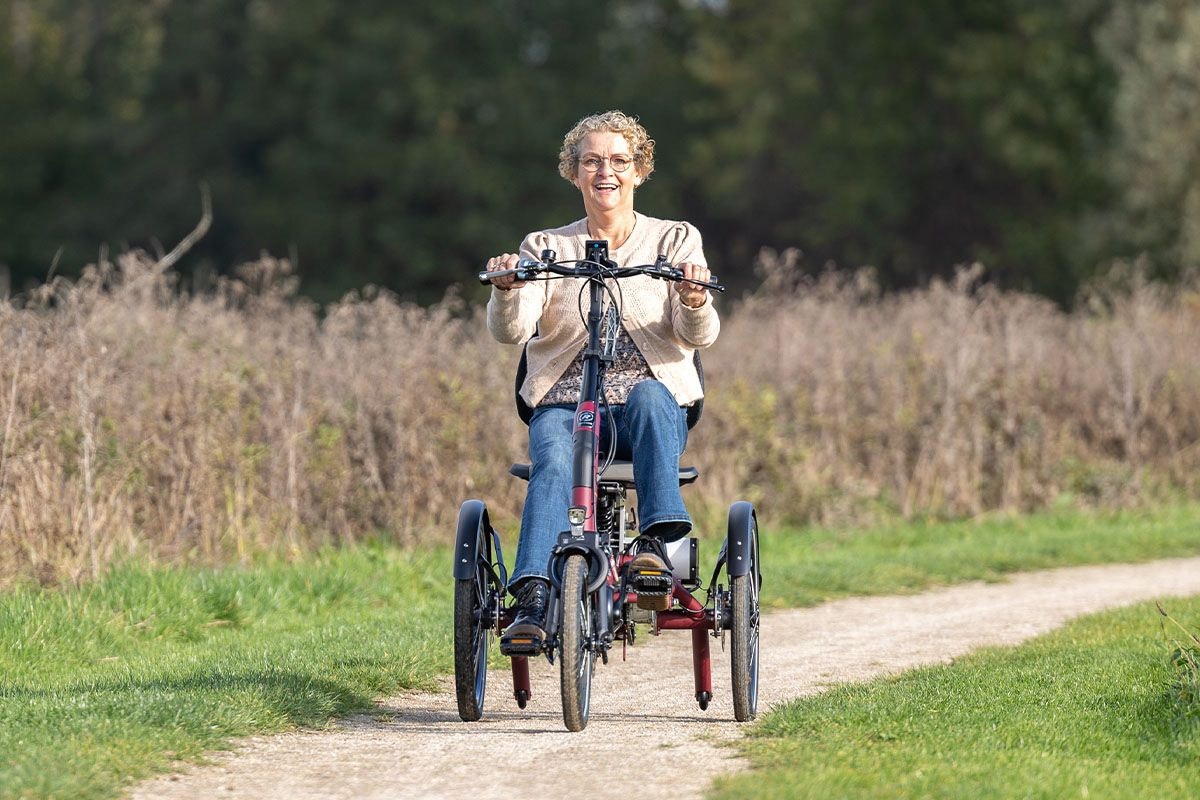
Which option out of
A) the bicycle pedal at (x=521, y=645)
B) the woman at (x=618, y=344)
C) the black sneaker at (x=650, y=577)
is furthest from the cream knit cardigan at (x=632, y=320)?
the bicycle pedal at (x=521, y=645)

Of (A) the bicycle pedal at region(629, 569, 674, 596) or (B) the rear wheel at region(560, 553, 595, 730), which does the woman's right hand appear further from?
(A) the bicycle pedal at region(629, 569, 674, 596)

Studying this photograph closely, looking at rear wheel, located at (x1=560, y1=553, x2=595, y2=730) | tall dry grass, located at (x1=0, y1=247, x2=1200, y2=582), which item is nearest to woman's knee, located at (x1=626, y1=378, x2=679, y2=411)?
rear wheel, located at (x1=560, y1=553, x2=595, y2=730)

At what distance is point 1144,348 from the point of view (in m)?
16.3

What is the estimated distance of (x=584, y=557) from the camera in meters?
6.05

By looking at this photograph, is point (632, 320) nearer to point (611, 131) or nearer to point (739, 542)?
point (611, 131)

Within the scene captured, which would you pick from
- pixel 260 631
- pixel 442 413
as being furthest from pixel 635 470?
pixel 442 413

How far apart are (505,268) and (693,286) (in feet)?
2.14

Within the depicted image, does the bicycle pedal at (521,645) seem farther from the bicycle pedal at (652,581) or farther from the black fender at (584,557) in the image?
the bicycle pedal at (652,581)

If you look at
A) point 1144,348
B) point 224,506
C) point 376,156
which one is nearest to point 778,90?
point 376,156

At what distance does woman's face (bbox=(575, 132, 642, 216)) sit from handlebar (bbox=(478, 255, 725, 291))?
0.46 meters

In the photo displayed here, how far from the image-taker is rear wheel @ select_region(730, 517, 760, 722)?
6445 millimetres

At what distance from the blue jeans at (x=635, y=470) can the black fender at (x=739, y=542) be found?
0.23 meters

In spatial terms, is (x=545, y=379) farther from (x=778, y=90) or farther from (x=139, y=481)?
(x=778, y=90)

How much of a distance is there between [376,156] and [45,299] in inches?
1225
